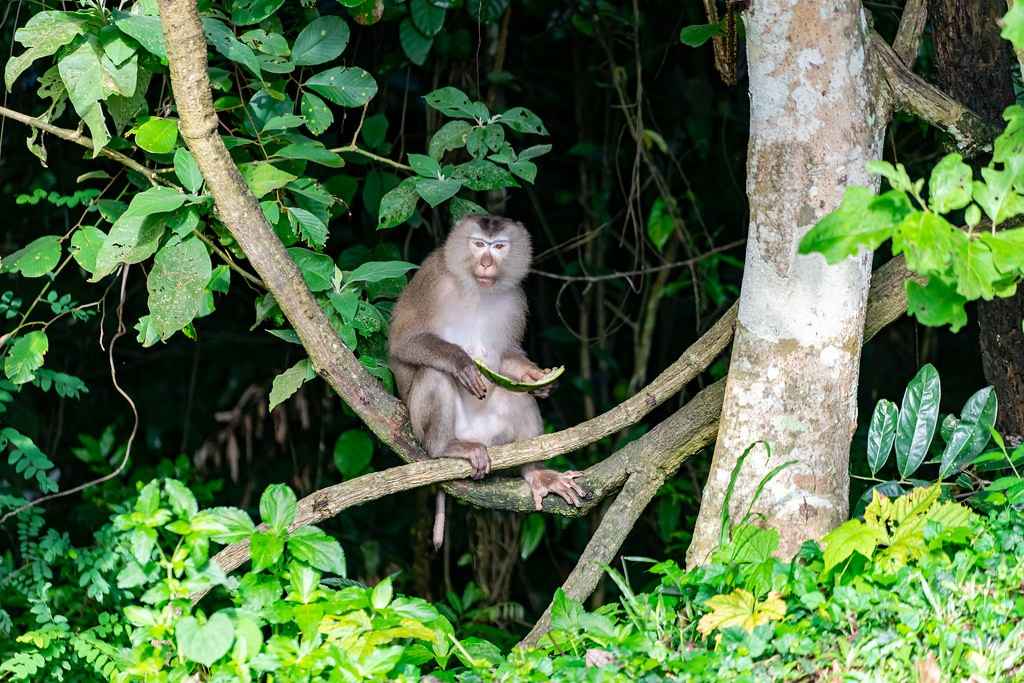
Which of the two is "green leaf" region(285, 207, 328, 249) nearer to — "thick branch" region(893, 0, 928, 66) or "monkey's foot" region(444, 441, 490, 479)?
"monkey's foot" region(444, 441, 490, 479)

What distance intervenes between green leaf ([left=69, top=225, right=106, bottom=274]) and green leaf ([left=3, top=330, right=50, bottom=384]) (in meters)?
0.31

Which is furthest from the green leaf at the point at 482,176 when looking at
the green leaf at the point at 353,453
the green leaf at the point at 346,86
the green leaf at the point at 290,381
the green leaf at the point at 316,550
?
the green leaf at the point at 316,550

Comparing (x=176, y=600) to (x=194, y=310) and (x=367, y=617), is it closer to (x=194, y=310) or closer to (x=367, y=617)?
(x=367, y=617)

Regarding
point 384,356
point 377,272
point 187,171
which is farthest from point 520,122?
point 187,171

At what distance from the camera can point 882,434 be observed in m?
4.09

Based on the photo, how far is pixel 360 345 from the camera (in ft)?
16.7

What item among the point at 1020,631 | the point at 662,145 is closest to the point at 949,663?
the point at 1020,631

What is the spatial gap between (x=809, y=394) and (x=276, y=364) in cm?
390

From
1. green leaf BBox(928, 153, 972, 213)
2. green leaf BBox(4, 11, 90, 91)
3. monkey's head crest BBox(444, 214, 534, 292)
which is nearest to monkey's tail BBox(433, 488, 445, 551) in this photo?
monkey's head crest BBox(444, 214, 534, 292)

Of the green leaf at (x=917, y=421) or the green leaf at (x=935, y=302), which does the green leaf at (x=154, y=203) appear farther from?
the green leaf at (x=917, y=421)

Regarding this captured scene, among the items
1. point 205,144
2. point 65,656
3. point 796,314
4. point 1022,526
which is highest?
point 205,144

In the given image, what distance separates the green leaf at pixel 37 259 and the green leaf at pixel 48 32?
2.12 ft

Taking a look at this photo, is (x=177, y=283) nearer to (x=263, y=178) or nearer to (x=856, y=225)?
(x=263, y=178)

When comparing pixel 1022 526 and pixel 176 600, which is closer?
pixel 176 600
